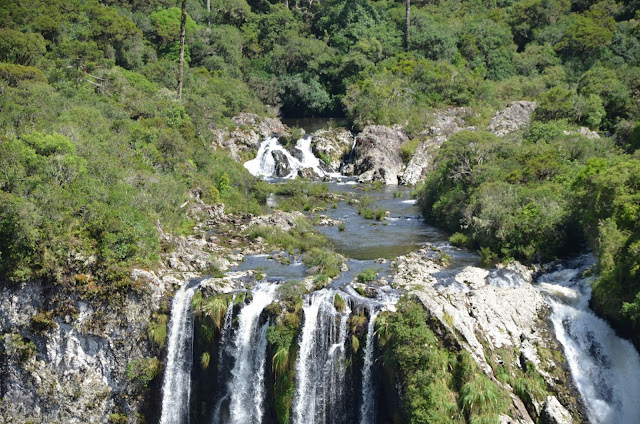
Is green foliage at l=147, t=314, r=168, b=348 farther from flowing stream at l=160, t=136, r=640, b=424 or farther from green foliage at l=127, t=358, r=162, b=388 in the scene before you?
green foliage at l=127, t=358, r=162, b=388

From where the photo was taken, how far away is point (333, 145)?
61750mm

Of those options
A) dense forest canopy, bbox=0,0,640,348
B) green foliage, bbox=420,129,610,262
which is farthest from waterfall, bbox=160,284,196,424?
green foliage, bbox=420,129,610,262

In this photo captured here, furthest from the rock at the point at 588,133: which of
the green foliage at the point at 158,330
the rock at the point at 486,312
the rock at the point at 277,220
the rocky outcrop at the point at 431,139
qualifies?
the green foliage at the point at 158,330

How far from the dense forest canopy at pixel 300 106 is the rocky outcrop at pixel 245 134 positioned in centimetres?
198

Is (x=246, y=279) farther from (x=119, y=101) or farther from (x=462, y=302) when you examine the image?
(x=119, y=101)

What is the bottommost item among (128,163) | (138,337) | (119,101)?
(138,337)

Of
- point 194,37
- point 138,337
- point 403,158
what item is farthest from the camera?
A: point 194,37

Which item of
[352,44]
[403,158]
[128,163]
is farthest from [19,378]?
[352,44]

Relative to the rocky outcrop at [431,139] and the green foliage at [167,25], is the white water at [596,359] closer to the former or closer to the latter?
the rocky outcrop at [431,139]

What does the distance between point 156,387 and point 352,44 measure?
66.2 meters

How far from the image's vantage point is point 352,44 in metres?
83.5

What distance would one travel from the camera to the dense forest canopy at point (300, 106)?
27.7m

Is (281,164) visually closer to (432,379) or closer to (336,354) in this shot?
(336,354)

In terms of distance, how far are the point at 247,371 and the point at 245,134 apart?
37.4 metres
